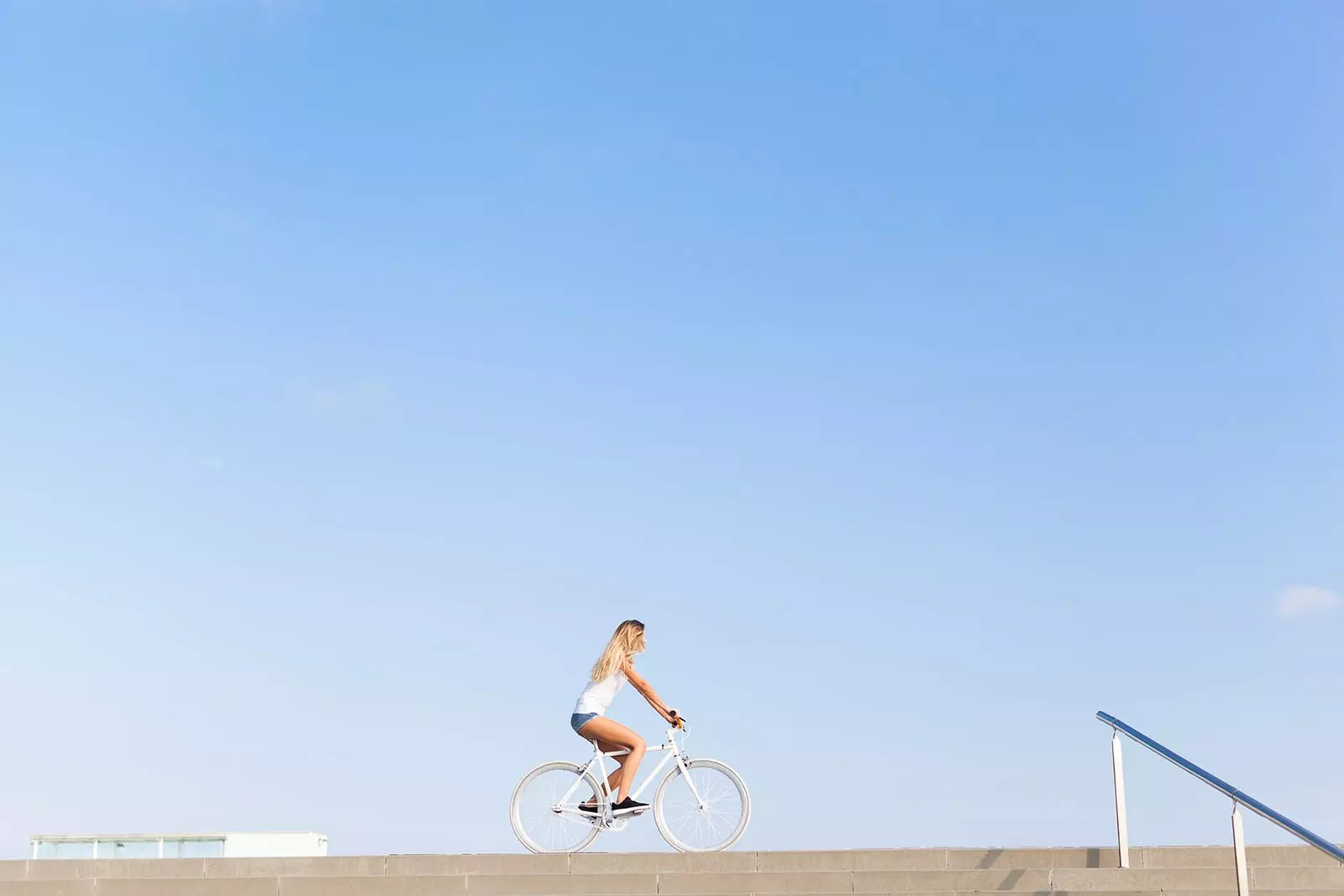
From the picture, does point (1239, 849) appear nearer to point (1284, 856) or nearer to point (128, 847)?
point (1284, 856)

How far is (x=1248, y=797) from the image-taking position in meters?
10.5

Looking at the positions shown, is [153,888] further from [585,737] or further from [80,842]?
[80,842]

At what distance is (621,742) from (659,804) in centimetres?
60

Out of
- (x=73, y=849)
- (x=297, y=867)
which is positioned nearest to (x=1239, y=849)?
(x=297, y=867)

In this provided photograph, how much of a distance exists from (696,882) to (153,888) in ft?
13.9

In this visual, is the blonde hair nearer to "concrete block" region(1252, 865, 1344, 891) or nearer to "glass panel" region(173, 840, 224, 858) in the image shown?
"concrete block" region(1252, 865, 1344, 891)

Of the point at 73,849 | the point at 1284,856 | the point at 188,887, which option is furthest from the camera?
the point at 73,849

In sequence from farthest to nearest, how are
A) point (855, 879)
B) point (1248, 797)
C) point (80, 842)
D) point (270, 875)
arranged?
point (80, 842), point (270, 875), point (855, 879), point (1248, 797)

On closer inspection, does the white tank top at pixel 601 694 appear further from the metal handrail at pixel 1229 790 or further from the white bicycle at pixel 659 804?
the metal handrail at pixel 1229 790

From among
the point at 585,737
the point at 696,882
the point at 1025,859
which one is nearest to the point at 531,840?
the point at 585,737

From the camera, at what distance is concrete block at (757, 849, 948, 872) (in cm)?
1214

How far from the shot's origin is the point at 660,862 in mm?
12109

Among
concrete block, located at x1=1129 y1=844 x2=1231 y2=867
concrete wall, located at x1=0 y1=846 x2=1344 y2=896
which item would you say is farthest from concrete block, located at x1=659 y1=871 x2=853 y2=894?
concrete block, located at x1=1129 y1=844 x2=1231 y2=867

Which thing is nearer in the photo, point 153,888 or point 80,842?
point 153,888
